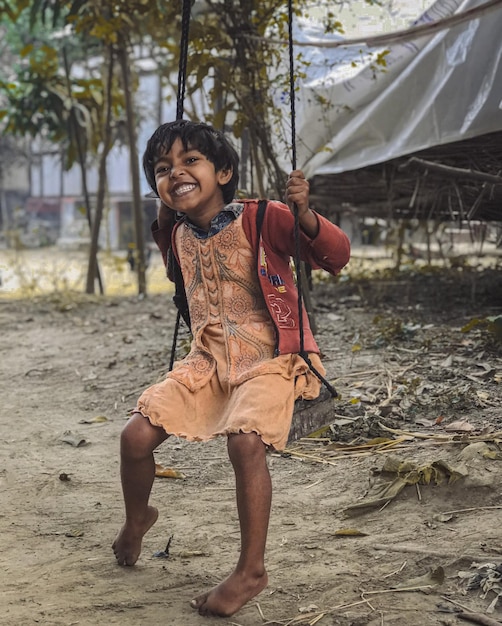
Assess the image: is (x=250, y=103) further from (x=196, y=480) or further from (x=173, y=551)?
(x=173, y=551)

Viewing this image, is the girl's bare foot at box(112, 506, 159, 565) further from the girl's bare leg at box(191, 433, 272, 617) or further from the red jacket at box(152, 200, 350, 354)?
the red jacket at box(152, 200, 350, 354)

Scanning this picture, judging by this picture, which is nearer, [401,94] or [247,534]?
[247,534]

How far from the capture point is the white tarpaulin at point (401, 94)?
4.29 metres

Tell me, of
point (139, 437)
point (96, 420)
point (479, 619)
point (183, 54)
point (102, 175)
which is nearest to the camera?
point (479, 619)

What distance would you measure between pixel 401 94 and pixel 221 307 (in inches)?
124

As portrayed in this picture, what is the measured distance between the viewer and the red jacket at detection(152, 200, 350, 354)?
2117 millimetres

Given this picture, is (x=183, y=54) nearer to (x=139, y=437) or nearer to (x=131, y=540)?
(x=139, y=437)

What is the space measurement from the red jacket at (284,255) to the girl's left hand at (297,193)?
0.08 m

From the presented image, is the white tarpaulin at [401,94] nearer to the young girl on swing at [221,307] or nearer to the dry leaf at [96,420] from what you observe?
the dry leaf at [96,420]

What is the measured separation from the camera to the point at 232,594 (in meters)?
1.86

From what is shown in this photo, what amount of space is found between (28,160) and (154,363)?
16.8m

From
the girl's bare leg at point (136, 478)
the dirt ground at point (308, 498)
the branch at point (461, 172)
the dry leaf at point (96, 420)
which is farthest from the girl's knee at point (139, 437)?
the branch at point (461, 172)

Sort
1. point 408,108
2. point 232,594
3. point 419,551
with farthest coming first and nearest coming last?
point 408,108
point 419,551
point 232,594

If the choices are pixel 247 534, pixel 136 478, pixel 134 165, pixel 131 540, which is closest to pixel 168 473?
pixel 131 540
